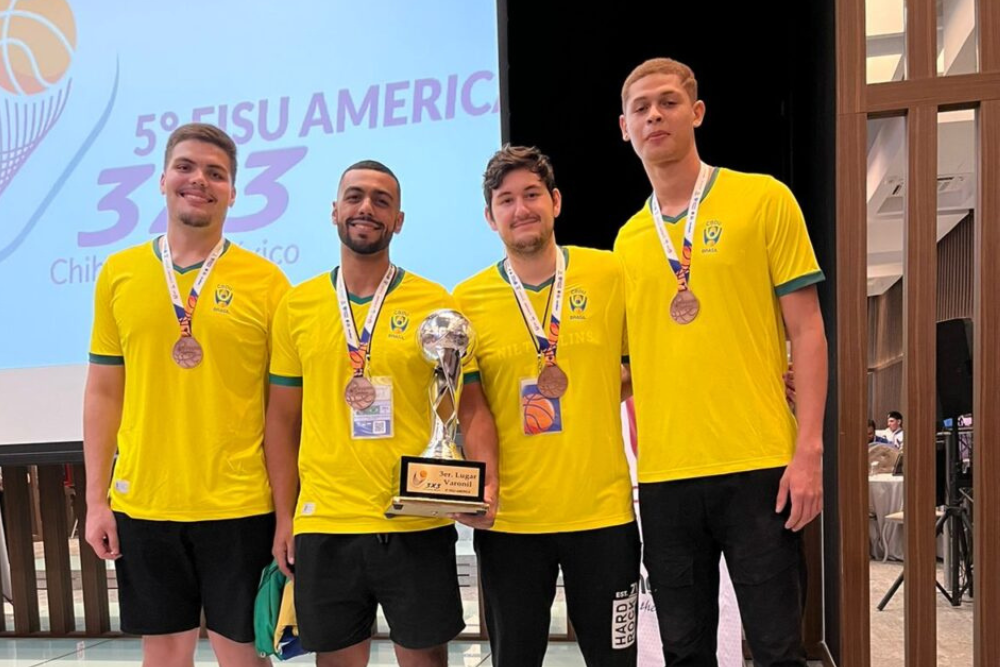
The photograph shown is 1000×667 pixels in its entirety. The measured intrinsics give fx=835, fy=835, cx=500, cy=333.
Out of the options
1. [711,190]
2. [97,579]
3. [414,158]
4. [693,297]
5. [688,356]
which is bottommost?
[97,579]

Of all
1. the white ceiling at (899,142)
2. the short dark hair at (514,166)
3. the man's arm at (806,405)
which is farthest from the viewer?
the white ceiling at (899,142)

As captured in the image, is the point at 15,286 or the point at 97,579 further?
the point at 97,579

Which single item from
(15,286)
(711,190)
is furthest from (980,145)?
(15,286)

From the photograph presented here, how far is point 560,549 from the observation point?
6.59ft

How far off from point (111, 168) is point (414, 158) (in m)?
1.38

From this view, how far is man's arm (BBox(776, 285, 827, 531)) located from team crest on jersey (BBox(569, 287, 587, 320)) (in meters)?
0.47

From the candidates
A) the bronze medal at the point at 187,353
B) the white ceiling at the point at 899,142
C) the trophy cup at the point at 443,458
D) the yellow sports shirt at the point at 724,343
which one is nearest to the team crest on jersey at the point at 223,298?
the bronze medal at the point at 187,353

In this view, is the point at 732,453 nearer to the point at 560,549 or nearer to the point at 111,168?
→ the point at 560,549

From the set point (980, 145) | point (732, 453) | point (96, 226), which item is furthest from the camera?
point (96, 226)

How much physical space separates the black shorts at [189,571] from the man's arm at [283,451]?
0.08m

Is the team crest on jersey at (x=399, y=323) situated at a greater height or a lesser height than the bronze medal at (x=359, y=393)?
greater

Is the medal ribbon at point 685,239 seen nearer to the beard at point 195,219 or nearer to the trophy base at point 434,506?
the trophy base at point 434,506

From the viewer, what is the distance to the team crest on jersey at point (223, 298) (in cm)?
223

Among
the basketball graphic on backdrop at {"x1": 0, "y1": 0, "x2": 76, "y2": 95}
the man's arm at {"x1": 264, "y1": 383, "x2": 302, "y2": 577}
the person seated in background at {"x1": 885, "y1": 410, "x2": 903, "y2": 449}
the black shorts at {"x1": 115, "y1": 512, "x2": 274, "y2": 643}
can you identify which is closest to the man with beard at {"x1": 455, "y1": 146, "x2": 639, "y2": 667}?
the man's arm at {"x1": 264, "y1": 383, "x2": 302, "y2": 577}
